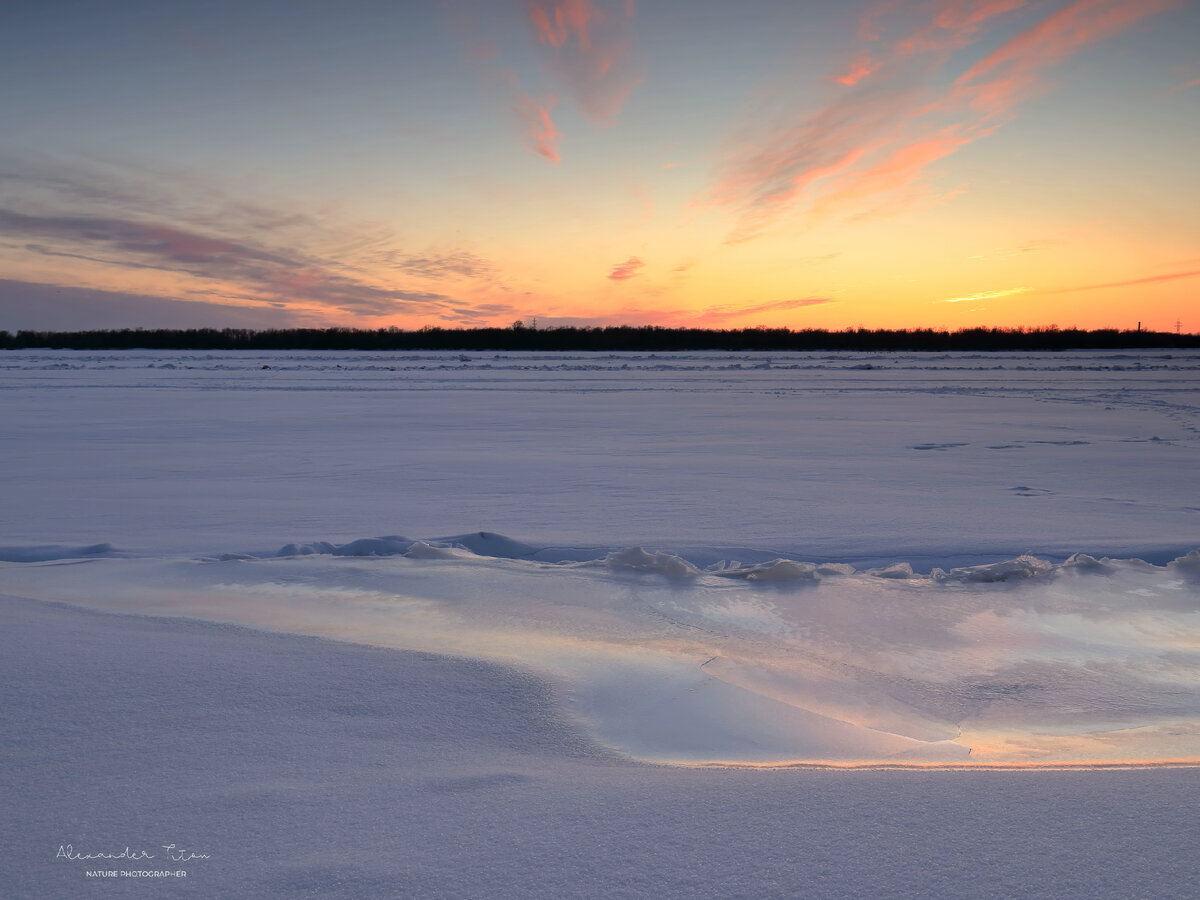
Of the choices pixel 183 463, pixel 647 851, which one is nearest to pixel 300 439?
pixel 183 463

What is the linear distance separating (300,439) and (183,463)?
1663 millimetres

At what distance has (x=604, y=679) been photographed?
192 centimetres

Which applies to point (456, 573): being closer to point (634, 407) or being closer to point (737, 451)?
point (737, 451)

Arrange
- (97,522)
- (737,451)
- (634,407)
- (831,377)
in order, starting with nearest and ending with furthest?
1. (97,522)
2. (737,451)
3. (634,407)
4. (831,377)

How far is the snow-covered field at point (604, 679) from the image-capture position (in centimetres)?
110

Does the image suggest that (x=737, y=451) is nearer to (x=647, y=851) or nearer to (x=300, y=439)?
(x=300, y=439)

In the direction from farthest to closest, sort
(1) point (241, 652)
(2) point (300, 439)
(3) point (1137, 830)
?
(2) point (300, 439), (1) point (241, 652), (3) point (1137, 830)

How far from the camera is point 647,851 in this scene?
3.60ft

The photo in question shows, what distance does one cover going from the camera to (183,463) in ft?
18.9

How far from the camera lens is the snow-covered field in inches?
43.3

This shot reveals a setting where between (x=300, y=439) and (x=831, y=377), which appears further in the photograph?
(x=831, y=377)

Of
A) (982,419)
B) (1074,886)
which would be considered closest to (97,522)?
(1074,886)

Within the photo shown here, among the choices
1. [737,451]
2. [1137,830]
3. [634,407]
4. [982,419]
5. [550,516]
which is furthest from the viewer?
[634,407]

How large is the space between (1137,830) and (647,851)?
79 cm
